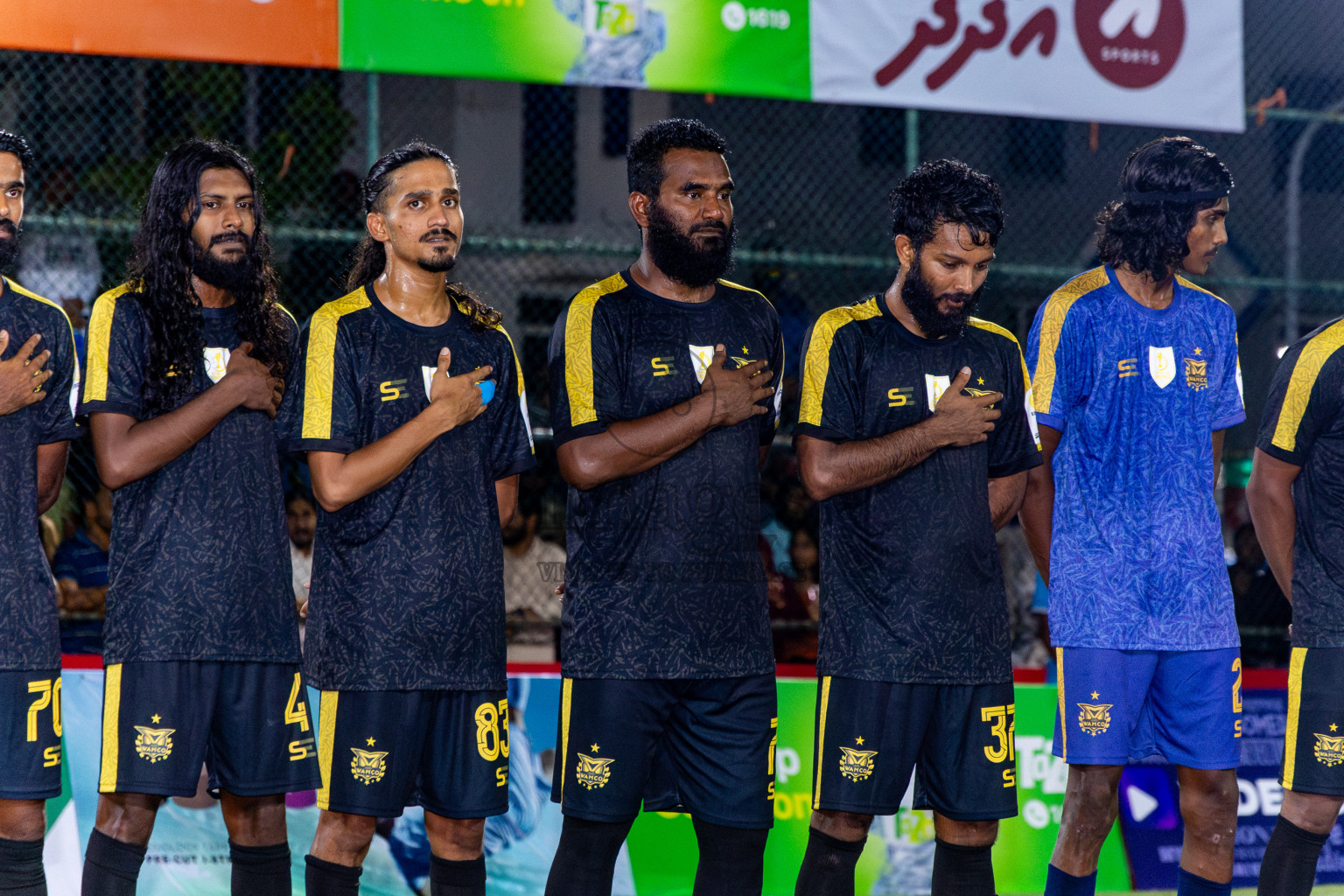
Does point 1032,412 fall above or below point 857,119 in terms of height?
below

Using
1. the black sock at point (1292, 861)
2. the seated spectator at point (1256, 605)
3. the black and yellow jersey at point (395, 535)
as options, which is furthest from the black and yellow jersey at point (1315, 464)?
the seated spectator at point (1256, 605)

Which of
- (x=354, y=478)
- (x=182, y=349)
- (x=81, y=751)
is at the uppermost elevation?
(x=182, y=349)

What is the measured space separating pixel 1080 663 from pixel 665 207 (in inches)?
70.2

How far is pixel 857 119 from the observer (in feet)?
50.9

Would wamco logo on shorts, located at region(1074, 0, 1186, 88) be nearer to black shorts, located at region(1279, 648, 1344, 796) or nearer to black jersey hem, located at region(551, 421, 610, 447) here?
black shorts, located at region(1279, 648, 1344, 796)

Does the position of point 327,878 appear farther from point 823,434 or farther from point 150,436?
point 823,434

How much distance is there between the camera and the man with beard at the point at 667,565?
3.57 metres

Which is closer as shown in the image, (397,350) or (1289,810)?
(397,350)

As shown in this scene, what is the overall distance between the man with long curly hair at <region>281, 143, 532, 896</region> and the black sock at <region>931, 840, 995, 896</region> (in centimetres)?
119

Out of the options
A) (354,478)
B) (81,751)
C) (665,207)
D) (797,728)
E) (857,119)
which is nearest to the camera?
(354,478)

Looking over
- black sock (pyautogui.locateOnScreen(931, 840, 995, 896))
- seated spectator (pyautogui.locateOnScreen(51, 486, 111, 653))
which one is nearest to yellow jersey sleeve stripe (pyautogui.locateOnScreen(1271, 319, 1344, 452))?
black sock (pyautogui.locateOnScreen(931, 840, 995, 896))

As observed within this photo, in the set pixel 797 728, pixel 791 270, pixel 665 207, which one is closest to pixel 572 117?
pixel 791 270

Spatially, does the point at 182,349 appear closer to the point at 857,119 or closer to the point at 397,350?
the point at 397,350

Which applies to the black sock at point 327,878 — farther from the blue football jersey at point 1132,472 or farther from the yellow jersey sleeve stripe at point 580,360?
the blue football jersey at point 1132,472
